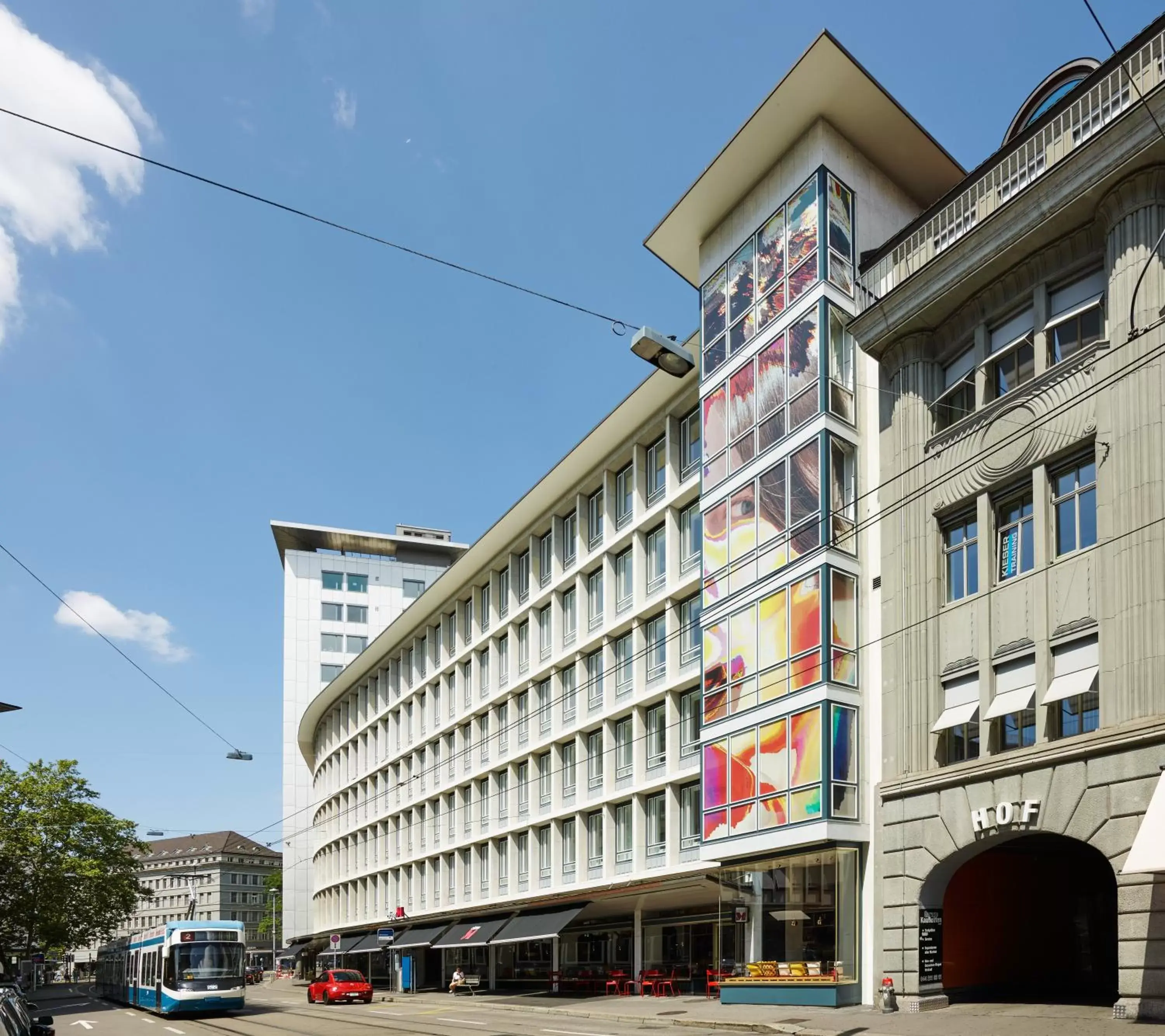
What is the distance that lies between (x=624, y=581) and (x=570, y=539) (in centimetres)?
511

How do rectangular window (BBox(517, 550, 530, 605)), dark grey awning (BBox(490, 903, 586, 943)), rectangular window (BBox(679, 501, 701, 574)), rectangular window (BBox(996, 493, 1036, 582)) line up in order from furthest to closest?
rectangular window (BBox(517, 550, 530, 605)), dark grey awning (BBox(490, 903, 586, 943)), rectangular window (BBox(679, 501, 701, 574)), rectangular window (BBox(996, 493, 1036, 582))

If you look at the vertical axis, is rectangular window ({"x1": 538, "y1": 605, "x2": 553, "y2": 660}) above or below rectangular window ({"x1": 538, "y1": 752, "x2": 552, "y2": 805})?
above

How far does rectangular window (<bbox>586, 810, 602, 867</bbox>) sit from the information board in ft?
57.8

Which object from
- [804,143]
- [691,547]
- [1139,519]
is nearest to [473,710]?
[691,547]

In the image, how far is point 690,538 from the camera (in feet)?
121

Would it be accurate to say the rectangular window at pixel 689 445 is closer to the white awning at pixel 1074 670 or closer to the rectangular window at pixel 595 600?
the rectangular window at pixel 595 600

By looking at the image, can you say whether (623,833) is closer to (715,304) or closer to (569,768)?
(569,768)

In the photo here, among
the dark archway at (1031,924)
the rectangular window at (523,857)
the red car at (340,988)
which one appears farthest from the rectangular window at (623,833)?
the dark archway at (1031,924)

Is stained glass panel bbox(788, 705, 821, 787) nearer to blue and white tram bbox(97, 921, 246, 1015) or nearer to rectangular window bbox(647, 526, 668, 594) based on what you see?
rectangular window bbox(647, 526, 668, 594)

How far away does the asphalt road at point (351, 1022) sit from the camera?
81.3 feet

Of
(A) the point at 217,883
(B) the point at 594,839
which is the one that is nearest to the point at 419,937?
(B) the point at 594,839

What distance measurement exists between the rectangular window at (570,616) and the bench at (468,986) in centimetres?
1389

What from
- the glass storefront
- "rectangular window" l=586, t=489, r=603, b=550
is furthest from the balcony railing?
"rectangular window" l=586, t=489, r=603, b=550

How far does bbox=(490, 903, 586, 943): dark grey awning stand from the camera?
126 ft
